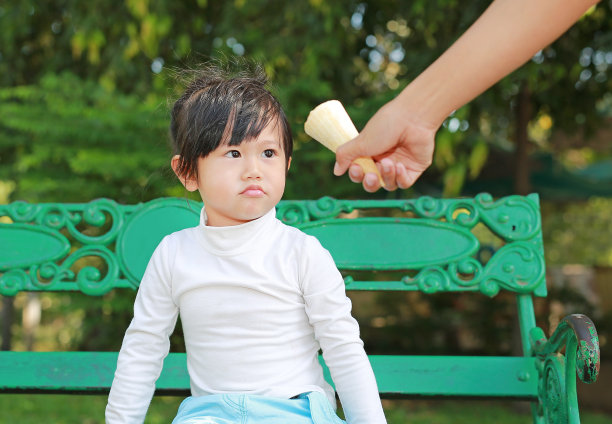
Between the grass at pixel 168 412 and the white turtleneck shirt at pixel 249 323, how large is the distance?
3.19 m

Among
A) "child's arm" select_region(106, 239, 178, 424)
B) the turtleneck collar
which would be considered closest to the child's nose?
the turtleneck collar

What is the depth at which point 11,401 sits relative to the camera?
551 centimetres

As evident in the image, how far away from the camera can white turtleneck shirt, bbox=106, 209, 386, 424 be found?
5.22 ft

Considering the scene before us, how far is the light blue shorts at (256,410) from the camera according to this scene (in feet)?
4.94

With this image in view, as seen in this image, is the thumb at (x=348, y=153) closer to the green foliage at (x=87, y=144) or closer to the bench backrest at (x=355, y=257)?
the bench backrest at (x=355, y=257)

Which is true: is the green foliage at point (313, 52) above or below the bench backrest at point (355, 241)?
above

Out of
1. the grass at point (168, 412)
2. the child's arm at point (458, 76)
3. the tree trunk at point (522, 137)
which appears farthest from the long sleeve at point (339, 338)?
the tree trunk at point (522, 137)

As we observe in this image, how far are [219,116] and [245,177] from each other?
6.8 inches

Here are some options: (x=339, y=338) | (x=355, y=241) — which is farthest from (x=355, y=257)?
(x=339, y=338)

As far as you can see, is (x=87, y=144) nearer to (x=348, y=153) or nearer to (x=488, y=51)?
(x=348, y=153)

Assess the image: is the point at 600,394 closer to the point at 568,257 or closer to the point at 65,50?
the point at 65,50

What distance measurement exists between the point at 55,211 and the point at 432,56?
254cm

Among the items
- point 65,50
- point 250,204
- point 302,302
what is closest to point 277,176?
point 250,204

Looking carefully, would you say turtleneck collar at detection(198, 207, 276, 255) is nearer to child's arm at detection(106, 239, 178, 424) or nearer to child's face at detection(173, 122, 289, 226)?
child's face at detection(173, 122, 289, 226)
